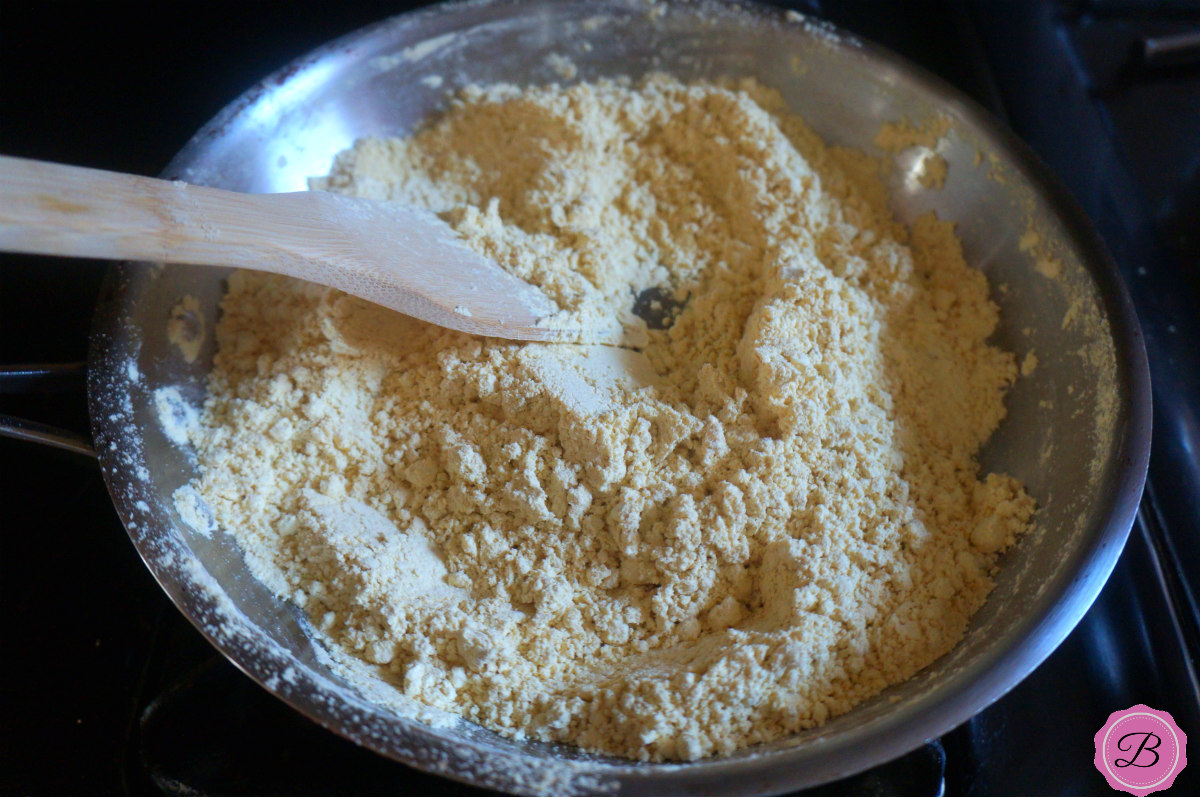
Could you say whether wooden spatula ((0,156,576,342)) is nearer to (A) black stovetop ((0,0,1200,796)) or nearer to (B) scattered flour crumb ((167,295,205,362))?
(B) scattered flour crumb ((167,295,205,362))

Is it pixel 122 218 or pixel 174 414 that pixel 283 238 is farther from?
pixel 174 414

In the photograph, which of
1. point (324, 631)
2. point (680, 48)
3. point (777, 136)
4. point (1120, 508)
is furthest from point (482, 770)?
point (680, 48)

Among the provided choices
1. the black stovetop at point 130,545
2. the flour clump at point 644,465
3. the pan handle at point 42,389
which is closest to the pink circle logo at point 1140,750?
the black stovetop at point 130,545

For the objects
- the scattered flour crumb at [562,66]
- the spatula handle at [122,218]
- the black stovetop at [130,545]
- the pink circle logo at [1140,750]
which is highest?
the spatula handle at [122,218]

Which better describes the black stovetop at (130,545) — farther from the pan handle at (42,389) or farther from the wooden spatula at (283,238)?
the wooden spatula at (283,238)

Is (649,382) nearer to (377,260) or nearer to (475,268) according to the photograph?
(475,268)

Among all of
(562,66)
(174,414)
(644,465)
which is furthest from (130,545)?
(562,66)
